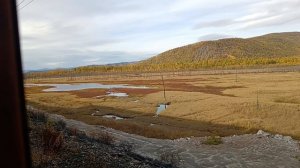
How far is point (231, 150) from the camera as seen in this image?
20.2m

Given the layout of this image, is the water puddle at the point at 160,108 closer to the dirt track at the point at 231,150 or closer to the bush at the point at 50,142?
the dirt track at the point at 231,150

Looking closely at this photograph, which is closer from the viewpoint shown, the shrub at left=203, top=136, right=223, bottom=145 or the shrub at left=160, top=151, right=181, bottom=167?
the shrub at left=160, top=151, right=181, bottom=167

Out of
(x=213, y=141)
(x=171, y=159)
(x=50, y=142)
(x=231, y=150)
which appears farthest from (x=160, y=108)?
(x=50, y=142)

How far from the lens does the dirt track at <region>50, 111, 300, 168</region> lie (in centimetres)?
1742

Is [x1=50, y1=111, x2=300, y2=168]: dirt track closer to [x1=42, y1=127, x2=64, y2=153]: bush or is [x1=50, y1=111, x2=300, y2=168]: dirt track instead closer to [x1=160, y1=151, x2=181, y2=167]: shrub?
[x1=160, y1=151, x2=181, y2=167]: shrub

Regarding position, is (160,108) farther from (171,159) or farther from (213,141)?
(171,159)

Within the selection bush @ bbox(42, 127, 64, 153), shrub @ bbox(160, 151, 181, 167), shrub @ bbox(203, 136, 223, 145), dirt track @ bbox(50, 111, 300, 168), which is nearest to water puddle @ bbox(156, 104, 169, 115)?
dirt track @ bbox(50, 111, 300, 168)

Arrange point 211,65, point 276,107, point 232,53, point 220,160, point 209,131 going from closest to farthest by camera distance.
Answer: point 220,160 → point 209,131 → point 276,107 → point 211,65 → point 232,53

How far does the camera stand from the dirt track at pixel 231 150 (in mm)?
17422

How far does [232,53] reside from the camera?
655 ft

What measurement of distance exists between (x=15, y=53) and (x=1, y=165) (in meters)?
0.48

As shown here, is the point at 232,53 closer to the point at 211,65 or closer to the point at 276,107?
the point at 211,65

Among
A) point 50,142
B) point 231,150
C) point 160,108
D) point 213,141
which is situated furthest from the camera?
point 160,108

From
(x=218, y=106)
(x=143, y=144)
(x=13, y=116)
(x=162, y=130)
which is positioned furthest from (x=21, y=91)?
(x=218, y=106)
